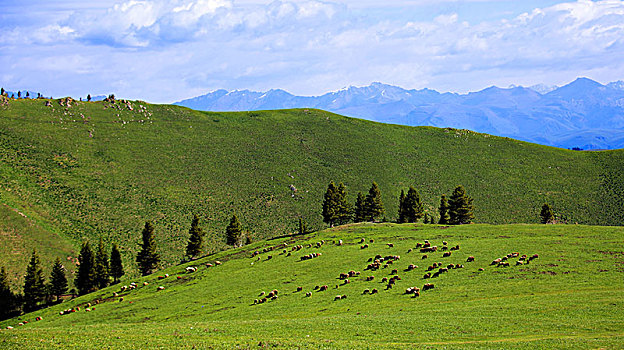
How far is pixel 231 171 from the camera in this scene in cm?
13712

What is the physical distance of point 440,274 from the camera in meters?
47.8

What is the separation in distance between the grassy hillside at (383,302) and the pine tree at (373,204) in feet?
82.3

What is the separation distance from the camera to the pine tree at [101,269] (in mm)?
79750

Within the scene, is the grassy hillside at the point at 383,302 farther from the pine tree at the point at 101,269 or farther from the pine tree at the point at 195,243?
the pine tree at the point at 195,243

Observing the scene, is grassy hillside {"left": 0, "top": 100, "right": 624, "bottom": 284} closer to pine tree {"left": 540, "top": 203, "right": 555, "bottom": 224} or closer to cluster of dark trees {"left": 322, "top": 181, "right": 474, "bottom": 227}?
pine tree {"left": 540, "top": 203, "right": 555, "bottom": 224}

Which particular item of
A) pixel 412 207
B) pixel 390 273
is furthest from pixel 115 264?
pixel 412 207

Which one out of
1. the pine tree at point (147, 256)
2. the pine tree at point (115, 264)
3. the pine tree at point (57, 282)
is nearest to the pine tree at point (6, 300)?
the pine tree at point (57, 282)

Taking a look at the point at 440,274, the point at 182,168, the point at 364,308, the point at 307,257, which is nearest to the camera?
the point at 364,308

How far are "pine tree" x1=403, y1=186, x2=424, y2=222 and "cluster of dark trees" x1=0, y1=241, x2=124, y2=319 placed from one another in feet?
222

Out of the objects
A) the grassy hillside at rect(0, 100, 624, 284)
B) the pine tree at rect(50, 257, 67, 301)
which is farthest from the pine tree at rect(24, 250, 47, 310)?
the grassy hillside at rect(0, 100, 624, 284)

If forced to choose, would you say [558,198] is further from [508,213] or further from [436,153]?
[436,153]

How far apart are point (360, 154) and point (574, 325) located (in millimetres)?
128867

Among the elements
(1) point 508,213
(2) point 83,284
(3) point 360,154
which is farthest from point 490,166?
(2) point 83,284

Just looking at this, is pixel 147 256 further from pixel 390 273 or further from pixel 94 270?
pixel 390 273
